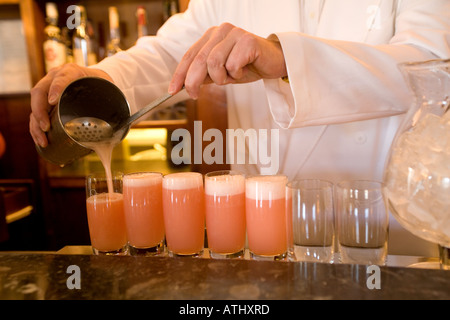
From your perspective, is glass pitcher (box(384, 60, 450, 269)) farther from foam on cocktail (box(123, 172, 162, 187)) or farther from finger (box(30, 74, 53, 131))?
finger (box(30, 74, 53, 131))

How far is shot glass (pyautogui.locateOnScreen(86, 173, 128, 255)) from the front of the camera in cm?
92

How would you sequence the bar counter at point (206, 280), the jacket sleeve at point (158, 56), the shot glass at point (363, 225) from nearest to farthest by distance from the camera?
the bar counter at point (206, 280), the shot glass at point (363, 225), the jacket sleeve at point (158, 56)

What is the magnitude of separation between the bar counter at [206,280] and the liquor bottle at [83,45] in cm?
196

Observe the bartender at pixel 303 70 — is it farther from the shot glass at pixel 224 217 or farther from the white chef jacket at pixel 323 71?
the shot glass at pixel 224 217

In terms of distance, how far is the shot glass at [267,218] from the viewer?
828 millimetres

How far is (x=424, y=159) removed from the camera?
0.56 metres

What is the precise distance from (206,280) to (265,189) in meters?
0.39

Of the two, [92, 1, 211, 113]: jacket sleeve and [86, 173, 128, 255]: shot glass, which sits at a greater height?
[92, 1, 211, 113]: jacket sleeve

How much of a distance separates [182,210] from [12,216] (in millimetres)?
2021

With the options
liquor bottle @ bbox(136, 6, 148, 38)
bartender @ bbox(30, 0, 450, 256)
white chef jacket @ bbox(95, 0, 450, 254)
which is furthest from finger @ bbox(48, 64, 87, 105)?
liquor bottle @ bbox(136, 6, 148, 38)

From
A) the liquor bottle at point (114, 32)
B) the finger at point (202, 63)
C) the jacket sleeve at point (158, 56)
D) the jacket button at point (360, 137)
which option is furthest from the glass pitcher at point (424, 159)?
the liquor bottle at point (114, 32)

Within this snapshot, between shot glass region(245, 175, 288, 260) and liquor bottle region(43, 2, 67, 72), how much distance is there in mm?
1942

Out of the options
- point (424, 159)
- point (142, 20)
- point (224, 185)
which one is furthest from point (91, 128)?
point (142, 20)

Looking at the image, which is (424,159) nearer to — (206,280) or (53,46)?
(206,280)
